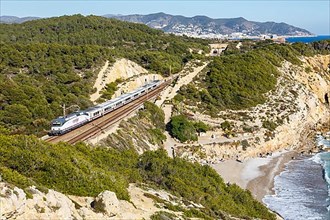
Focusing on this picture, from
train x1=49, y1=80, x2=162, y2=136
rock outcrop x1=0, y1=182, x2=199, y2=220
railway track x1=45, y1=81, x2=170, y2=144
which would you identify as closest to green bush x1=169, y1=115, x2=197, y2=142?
railway track x1=45, y1=81, x2=170, y2=144

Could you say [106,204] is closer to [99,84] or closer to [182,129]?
[182,129]

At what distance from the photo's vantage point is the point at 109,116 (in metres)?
38.0

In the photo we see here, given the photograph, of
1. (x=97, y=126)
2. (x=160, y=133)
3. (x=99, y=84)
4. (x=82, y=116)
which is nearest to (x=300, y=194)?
(x=160, y=133)

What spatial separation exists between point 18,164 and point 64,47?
1743 inches

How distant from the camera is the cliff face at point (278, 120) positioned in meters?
42.6

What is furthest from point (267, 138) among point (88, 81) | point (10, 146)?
point (10, 146)

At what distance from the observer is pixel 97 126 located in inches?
1332

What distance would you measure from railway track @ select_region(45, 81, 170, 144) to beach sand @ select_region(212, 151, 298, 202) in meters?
10.5

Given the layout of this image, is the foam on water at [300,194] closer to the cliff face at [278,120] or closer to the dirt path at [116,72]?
the cliff face at [278,120]

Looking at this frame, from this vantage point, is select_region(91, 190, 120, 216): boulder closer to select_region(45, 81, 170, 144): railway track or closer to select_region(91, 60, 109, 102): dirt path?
select_region(45, 81, 170, 144): railway track

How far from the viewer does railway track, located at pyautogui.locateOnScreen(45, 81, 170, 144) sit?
97.1ft

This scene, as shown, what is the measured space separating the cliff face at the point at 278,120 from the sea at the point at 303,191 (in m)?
4.56

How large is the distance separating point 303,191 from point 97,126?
18265mm

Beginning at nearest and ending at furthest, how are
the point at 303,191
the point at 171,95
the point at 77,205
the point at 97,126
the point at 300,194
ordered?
1. the point at 77,205
2. the point at 300,194
3. the point at 97,126
4. the point at 303,191
5. the point at 171,95
